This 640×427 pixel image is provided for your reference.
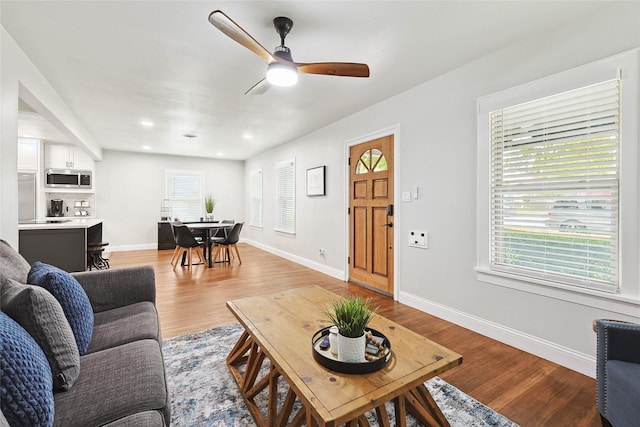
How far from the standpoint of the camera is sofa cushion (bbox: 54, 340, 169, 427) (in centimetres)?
98

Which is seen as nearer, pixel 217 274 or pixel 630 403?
pixel 630 403

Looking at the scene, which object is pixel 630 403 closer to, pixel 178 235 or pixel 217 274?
pixel 217 274

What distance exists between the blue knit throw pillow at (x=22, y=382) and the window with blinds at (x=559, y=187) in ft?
9.34

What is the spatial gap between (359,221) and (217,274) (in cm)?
250

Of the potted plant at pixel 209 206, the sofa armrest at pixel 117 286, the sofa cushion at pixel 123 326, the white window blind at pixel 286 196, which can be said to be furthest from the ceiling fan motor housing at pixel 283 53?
the potted plant at pixel 209 206

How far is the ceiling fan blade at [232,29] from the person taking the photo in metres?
1.59

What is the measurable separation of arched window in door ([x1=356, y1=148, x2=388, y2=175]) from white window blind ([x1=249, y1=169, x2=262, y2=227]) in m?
4.02

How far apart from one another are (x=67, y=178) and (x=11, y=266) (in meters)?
5.58

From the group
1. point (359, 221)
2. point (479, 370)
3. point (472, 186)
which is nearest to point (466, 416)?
point (479, 370)

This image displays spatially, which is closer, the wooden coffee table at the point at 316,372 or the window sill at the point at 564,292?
the wooden coffee table at the point at 316,372

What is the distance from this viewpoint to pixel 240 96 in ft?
11.6

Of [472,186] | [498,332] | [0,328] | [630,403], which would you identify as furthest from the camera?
[472,186]

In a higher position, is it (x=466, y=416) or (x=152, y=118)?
(x=152, y=118)

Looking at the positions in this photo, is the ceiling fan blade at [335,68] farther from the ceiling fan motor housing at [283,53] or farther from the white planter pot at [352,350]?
the white planter pot at [352,350]
